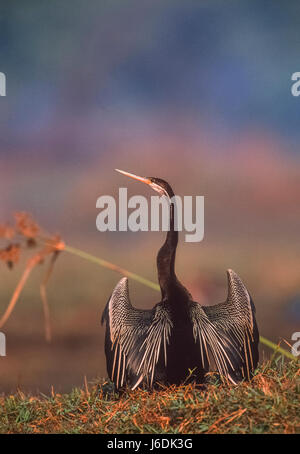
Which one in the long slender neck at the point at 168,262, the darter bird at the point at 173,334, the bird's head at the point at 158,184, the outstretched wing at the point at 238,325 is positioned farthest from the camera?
the bird's head at the point at 158,184

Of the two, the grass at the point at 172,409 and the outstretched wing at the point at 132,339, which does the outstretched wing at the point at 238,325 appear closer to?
the grass at the point at 172,409

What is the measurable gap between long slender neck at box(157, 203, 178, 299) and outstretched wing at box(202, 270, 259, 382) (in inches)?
19.0

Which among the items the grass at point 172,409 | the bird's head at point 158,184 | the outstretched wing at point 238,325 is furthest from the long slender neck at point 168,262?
the grass at point 172,409

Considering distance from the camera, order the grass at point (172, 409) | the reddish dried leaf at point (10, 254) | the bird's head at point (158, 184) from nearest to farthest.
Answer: the reddish dried leaf at point (10, 254)
the grass at point (172, 409)
the bird's head at point (158, 184)

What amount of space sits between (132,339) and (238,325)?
1.12m

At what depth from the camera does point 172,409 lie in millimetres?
3973

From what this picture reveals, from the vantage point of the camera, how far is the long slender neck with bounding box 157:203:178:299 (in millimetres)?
5281

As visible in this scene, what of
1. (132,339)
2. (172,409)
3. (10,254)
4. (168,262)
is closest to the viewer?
(10,254)

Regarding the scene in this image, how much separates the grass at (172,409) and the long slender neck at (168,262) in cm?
100

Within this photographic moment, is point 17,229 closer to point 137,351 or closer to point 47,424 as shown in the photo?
point 47,424

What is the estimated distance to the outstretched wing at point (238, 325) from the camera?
5.05 m

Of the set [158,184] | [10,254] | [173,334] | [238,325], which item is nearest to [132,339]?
[173,334]

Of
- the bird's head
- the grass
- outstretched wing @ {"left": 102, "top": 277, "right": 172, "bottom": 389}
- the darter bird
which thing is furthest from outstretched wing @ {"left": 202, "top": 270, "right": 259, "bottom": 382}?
the bird's head

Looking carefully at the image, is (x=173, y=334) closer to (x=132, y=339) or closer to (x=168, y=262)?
(x=132, y=339)
